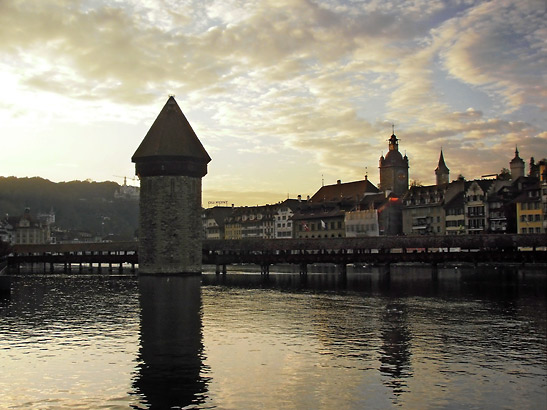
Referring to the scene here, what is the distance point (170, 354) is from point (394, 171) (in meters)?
84.9

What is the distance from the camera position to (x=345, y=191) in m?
95.1

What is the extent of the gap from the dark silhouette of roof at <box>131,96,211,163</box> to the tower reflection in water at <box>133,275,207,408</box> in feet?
68.3

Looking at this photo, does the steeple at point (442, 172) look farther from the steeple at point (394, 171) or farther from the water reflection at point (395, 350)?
the water reflection at point (395, 350)

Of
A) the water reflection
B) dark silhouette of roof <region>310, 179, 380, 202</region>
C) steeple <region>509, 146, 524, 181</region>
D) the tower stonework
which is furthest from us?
dark silhouette of roof <region>310, 179, 380, 202</region>

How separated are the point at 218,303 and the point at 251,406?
63.6ft

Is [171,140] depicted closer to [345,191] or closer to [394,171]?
[345,191]

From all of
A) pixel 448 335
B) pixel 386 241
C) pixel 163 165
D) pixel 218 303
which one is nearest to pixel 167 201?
pixel 163 165

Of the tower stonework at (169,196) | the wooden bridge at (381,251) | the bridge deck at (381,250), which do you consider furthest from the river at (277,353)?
the tower stonework at (169,196)

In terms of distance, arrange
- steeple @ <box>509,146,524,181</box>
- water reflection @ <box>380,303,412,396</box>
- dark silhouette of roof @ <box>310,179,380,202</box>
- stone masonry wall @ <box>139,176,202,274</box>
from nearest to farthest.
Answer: water reflection @ <box>380,303,412,396</box> → stone masonry wall @ <box>139,176,202,274</box> → steeple @ <box>509,146,524,181</box> → dark silhouette of roof @ <box>310,179,380,202</box>

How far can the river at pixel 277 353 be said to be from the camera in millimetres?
13250

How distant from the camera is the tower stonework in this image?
5331 centimetres

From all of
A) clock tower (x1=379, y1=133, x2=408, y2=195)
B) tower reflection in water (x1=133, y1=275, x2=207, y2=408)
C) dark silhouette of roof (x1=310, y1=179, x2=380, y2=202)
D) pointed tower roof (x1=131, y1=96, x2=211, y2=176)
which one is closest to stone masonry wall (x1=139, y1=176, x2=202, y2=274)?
pointed tower roof (x1=131, y1=96, x2=211, y2=176)

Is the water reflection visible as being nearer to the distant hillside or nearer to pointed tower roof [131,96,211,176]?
pointed tower roof [131,96,211,176]

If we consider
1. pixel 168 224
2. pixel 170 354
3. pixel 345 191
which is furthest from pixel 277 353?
pixel 345 191
